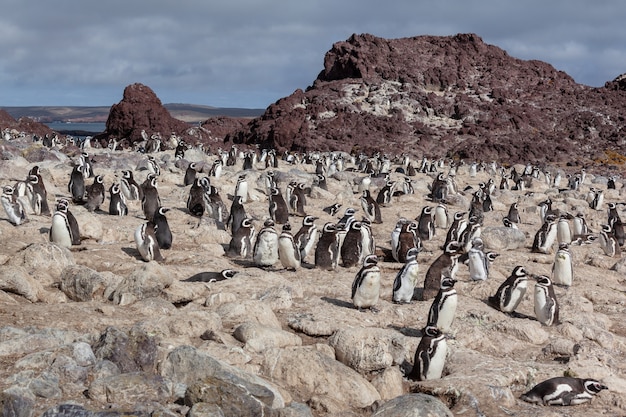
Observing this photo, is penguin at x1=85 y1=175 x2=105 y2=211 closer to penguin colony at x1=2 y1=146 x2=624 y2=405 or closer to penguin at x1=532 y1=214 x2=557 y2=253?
penguin colony at x1=2 y1=146 x2=624 y2=405

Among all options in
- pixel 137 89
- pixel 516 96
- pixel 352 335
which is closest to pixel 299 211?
pixel 352 335

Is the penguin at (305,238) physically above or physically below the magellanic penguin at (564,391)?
above

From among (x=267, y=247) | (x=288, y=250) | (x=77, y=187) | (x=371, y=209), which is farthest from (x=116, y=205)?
(x=371, y=209)

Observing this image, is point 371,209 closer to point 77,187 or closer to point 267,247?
point 267,247

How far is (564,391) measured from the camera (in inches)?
277

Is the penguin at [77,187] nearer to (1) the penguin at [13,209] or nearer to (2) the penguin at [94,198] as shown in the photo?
(2) the penguin at [94,198]

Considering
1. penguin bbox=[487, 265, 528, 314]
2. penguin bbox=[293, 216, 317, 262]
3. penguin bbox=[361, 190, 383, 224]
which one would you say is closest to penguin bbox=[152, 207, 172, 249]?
penguin bbox=[293, 216, 317, 262]

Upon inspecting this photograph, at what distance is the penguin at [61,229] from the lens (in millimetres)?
11312

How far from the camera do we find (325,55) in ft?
204

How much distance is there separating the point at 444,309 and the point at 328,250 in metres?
3.59

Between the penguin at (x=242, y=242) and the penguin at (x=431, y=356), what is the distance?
18.7ft

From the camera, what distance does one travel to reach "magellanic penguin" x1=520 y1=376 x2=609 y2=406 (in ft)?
23.1

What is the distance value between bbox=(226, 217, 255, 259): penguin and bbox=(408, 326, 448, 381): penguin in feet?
18.7

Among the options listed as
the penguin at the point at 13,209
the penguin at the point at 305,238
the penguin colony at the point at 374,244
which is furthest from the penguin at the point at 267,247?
the penguin at the point at 13,209
